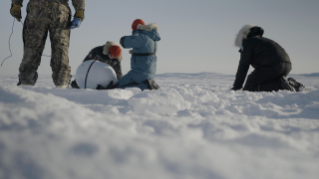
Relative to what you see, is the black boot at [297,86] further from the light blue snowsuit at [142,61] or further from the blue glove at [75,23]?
the blue glove at [75,23]

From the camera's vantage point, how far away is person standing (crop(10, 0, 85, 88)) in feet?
10.2

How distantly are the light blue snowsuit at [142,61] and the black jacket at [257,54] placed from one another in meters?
1.51

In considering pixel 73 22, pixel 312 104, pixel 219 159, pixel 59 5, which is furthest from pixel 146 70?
pixel 219 159

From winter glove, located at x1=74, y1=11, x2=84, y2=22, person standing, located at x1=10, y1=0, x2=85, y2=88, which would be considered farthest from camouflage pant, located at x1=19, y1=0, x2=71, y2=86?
winter glove, located at x1=74, y1=11, x2=84, y2=22

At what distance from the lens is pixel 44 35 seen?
3.20 meters

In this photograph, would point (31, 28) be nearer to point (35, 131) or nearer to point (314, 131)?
point (35, 131)

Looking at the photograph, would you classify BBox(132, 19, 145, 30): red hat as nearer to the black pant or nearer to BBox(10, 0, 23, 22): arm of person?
BBox(10, 0, 23, 22): arm of person

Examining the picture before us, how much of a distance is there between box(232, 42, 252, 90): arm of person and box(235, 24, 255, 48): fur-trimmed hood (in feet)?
0.79

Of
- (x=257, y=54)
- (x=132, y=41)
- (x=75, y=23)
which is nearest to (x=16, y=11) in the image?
(x=75, y=23)

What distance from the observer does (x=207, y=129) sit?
95 cm

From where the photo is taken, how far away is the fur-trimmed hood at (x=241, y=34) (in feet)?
12.9

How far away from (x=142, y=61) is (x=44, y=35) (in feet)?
4.99

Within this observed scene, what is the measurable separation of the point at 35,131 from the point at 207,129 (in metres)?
0.67

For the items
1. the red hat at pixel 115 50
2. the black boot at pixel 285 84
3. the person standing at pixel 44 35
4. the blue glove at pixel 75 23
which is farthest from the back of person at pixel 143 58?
the black boot at pixel 285 84
